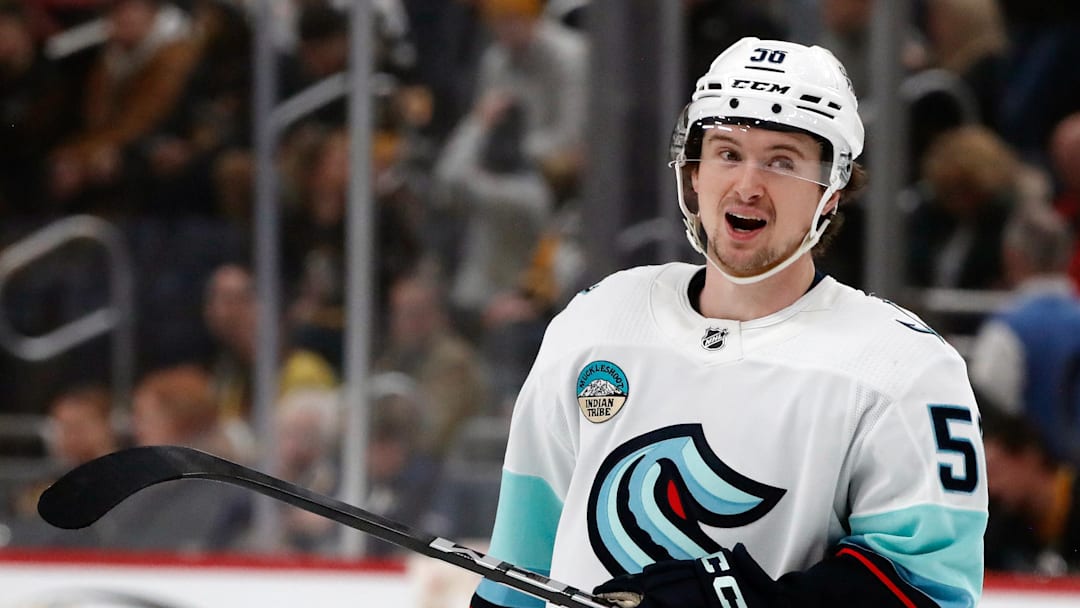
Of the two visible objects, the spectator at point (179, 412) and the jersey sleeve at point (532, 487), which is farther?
the spectator at point (179, 412)

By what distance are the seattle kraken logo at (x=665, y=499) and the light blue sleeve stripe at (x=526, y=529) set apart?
4.2 inches

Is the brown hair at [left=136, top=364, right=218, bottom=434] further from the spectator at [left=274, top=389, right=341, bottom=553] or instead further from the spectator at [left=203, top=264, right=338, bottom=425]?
the spectator at [left=274, top=389, right=341, bottom=553]

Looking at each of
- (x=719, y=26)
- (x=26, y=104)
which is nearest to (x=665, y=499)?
(x=719, y=26)

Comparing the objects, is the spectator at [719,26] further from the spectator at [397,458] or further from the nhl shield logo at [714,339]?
the nhl shield logo at [714,339]

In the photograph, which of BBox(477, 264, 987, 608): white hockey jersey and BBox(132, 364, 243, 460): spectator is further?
BBox(132, 364, 243, 460): spectator

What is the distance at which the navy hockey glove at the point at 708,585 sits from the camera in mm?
1422

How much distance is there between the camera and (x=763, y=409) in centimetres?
148

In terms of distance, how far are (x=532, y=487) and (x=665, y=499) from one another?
0.18m

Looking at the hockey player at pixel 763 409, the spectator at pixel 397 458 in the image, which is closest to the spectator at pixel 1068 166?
the spectator at pixel 397 458

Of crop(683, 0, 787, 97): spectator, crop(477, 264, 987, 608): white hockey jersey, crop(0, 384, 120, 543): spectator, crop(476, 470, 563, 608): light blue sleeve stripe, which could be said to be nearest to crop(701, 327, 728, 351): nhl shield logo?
crop(477, 264, 987, 608): white hockey jersey

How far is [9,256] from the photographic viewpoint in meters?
3.95

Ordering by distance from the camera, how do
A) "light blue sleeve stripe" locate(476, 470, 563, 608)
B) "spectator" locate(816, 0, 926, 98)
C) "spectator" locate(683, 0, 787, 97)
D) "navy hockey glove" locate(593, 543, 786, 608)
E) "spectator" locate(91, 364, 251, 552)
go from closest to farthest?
1. "navy hockey glove" locate(593, 543, 786, 608)
2. "light blue sleeve stripe" locate(476, 470, 563, 608)
3. "spectator" locate(683, 0, 787, 97)
4. "spectator" locate(816, 0, 926, 98)
5. "spectator" locate(91, 364, 251, 552)

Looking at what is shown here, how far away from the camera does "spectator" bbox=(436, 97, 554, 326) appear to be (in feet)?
12.0

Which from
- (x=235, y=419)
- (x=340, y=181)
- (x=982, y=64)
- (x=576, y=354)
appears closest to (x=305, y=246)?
(x=340, y=181)
